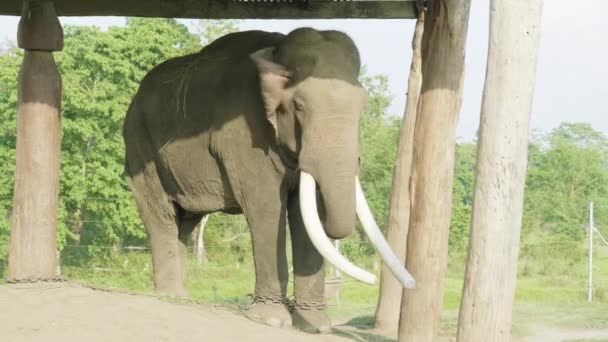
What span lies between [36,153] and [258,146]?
166cm

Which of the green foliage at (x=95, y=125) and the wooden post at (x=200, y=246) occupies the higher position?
the green foliage at (x=95, y=125)

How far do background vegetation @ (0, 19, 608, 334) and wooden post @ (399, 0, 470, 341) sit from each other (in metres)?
13.2

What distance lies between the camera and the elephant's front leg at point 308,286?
28.6ft

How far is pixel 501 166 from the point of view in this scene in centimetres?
673

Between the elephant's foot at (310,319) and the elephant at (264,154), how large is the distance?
0.01m

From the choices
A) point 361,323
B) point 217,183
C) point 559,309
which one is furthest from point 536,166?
point 217,183

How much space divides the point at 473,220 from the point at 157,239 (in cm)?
450

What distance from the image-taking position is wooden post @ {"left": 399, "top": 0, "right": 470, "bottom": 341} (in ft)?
25.5

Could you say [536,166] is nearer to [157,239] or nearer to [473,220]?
[157,239]

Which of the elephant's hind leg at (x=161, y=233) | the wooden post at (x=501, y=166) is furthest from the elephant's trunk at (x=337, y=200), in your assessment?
the elephant's hind leg at (x=161, y=233)

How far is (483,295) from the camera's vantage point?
6777 millimetres

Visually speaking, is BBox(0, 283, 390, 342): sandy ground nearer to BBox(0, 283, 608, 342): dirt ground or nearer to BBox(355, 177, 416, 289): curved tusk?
BBox(0, 283, 608, 342): dirt ground

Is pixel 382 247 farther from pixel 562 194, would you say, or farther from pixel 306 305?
pixel 562 194

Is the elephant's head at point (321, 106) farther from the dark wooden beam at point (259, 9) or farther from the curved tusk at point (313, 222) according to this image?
the dark wooden beam at point (259, 9)
